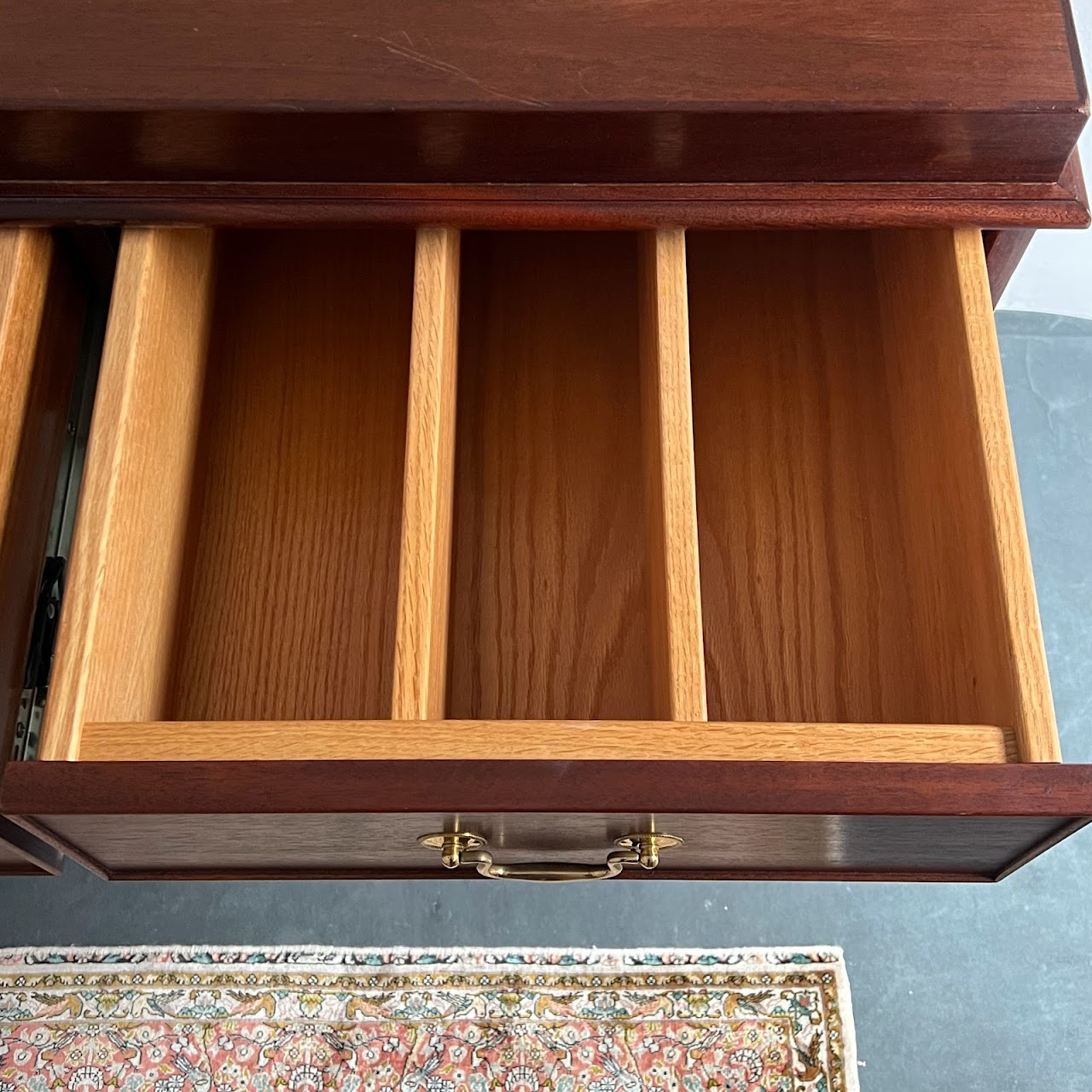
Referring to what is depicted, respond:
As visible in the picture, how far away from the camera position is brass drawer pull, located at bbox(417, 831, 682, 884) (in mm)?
543

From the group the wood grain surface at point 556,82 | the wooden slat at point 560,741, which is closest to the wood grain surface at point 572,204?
the wood grain surface at point 556,82

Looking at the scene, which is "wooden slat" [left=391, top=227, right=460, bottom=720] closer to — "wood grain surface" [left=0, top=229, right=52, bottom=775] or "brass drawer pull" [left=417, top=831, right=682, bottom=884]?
"brass drawer pull" [left=417, top=831, right=682, bottom=884]

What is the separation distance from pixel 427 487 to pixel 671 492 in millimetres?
122

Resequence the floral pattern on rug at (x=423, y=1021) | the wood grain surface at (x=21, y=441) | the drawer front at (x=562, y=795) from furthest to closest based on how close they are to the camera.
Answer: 1. the floral pattern on rug at (x=423, y=1021)
2. the wood grain surface at (x=21, y=441)
3. the drawer front at (x=562, y=795)

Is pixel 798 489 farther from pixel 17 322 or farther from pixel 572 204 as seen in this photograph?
pixel 17 322

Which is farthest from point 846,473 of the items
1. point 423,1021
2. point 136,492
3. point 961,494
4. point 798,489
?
point 423,1021

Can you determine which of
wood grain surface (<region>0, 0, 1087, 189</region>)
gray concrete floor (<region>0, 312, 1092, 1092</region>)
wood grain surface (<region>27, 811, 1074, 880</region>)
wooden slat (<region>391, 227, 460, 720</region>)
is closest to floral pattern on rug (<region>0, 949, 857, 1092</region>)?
gray concrete floor (<region>0, 312, 1092, 1092</region>)

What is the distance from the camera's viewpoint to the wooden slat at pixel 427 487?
53 cm

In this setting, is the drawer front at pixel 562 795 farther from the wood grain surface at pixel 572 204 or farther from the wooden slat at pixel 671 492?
the wood grain surface at pixel 572 204

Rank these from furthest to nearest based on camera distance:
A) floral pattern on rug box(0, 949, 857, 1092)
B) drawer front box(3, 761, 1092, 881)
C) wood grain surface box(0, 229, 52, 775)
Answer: floral pattern on rug box(0, 949, 857, 1092) → wood grain surface box(0, 229, 52, 775) → drawer front box(3, 761, 1092, 881)

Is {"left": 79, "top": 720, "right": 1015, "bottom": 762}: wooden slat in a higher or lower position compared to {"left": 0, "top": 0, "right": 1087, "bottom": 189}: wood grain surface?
lower

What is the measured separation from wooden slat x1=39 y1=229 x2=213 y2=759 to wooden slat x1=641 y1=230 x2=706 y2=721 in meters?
0.27

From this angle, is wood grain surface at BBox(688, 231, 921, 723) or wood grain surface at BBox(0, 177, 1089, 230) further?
wood grain surface at BBox(688, 231, 921, 723)

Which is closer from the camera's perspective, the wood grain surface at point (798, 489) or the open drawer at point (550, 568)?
the open drawer at point (550, 568)
